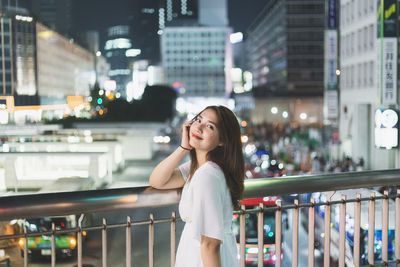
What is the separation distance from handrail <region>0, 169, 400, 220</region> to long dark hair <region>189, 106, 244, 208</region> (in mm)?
361

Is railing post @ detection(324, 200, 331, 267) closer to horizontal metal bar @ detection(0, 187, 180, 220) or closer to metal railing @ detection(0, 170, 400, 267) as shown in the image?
metal railing @ detection(0, 170, 400, 267)

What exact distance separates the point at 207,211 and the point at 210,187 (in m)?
0.09

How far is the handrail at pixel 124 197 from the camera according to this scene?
7.55 feet

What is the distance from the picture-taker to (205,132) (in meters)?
2.27

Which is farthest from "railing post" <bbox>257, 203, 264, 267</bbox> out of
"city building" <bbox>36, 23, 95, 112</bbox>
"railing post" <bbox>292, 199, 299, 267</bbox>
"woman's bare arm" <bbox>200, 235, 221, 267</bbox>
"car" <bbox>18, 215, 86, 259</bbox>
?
"city building" <bbox>36, 23, 95, 112</bbox>

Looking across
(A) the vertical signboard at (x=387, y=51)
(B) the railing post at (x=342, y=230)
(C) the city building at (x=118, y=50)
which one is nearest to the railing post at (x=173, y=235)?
(B) the railing post at (x=342, y=230)

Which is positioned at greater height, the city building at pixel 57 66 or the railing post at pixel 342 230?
the city building at pixel 57 66

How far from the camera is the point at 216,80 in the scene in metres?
116

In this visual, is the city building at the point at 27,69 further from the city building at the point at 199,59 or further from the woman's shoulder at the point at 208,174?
the city building at the point at 199,59

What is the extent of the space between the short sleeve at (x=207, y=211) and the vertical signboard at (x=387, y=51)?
18.8 m

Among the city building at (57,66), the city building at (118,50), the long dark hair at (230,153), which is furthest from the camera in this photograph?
the city building at (118,50)

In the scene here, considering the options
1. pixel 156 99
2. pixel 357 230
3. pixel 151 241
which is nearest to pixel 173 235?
pixel 151 241

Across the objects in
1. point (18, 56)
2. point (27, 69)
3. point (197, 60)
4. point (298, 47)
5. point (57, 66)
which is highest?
point (197, 60)

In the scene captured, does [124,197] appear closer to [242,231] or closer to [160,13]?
[242,231]
